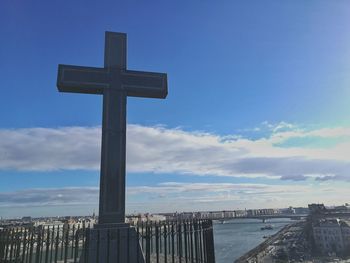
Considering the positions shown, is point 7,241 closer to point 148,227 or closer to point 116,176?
point 116,176

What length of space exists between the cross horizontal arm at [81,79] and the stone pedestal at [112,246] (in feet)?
11.5

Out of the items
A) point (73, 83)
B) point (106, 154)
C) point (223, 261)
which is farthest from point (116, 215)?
point (223, 261)

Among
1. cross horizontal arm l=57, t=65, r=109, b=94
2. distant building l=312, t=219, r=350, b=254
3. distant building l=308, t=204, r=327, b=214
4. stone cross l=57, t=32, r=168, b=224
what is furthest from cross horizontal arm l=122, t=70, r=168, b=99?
distant building l=308, t=204, r=327, b=214

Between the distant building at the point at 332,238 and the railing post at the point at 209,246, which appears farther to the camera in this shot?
the distant building at the point at 332,238

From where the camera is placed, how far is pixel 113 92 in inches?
321

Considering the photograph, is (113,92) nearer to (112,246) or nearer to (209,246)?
(112,246)

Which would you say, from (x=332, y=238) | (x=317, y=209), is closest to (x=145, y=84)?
(x=332, y=238)

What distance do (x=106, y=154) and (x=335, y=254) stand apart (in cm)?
7914

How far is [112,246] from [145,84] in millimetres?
4235

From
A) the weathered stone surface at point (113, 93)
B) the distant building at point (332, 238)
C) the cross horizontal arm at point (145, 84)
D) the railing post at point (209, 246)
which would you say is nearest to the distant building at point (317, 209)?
the distant building at point (332, 238)

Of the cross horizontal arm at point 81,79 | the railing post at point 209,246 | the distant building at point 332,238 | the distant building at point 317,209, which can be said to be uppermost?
the cross horizontal arm at point 81,79

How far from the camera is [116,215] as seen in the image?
7.23 m

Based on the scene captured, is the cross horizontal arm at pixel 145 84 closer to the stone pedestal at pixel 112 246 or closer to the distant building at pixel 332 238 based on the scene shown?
the stone pedestal at pixel 112 246

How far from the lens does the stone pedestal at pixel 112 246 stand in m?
6.24
